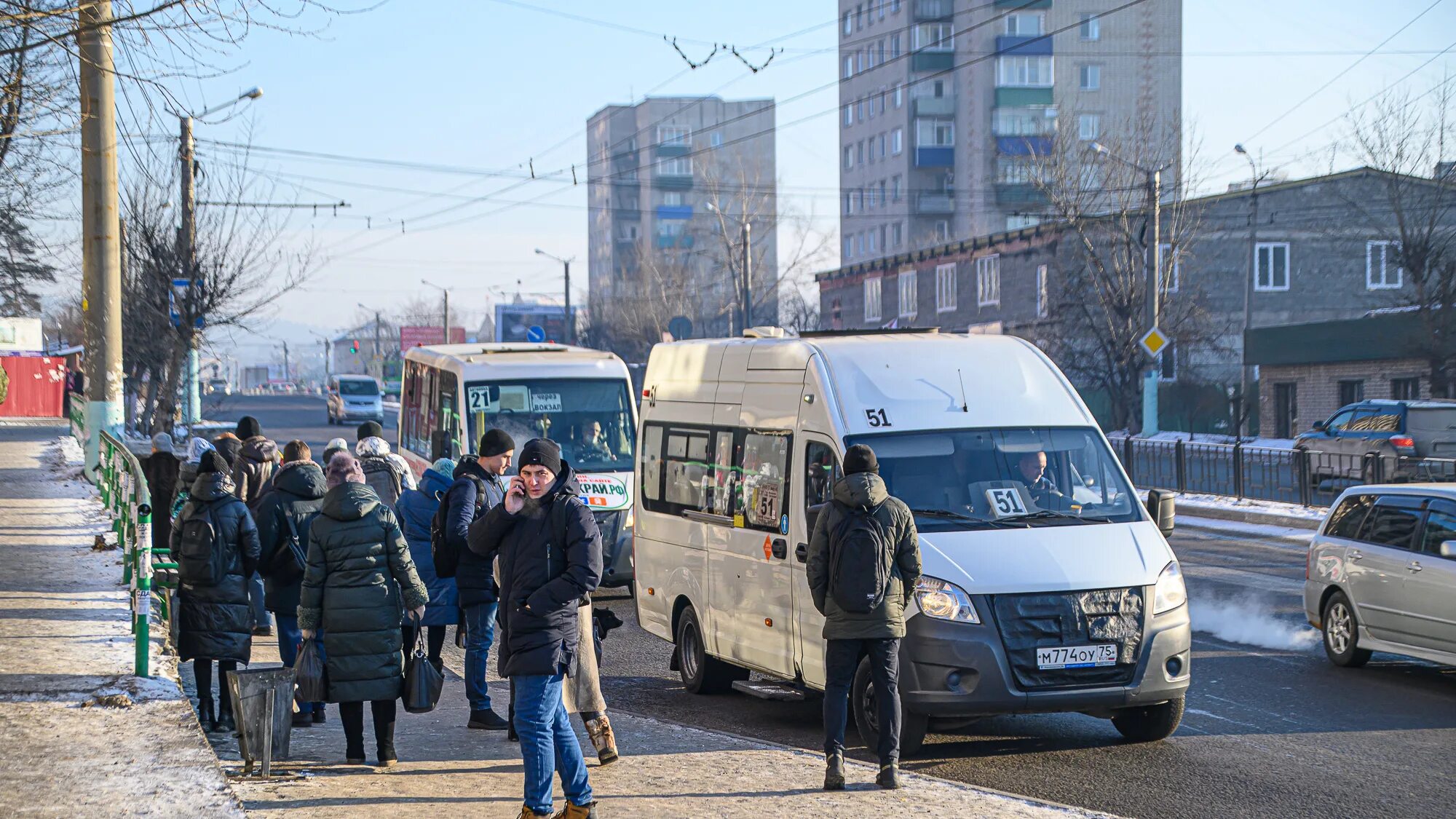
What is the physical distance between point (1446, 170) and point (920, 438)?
31763 millimetres

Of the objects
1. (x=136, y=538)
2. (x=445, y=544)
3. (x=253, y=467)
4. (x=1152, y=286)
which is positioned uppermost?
(x=1152, y=286)

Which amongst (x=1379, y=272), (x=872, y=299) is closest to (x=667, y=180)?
(x=872, y=299)

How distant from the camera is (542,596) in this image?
6.15 m

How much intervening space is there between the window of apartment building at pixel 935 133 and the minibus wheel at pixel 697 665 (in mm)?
80601

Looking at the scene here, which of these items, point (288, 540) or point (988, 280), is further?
point (988, 280)

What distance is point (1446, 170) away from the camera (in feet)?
116

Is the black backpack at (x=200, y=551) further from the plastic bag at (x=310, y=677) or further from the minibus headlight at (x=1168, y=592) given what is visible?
the minibus headlight at (x=1168, y=592)

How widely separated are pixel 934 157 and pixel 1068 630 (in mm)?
83086

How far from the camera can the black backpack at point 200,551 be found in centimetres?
877

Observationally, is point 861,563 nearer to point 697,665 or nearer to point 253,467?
point 697,665

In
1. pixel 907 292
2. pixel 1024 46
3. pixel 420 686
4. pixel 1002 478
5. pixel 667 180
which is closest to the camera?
pixel 420 686

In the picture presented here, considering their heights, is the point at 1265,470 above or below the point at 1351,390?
below

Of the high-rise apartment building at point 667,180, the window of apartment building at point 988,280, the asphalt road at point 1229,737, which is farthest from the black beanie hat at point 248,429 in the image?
the high-rise apartment building at point 667,180

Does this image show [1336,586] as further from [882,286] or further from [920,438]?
[882,286]
